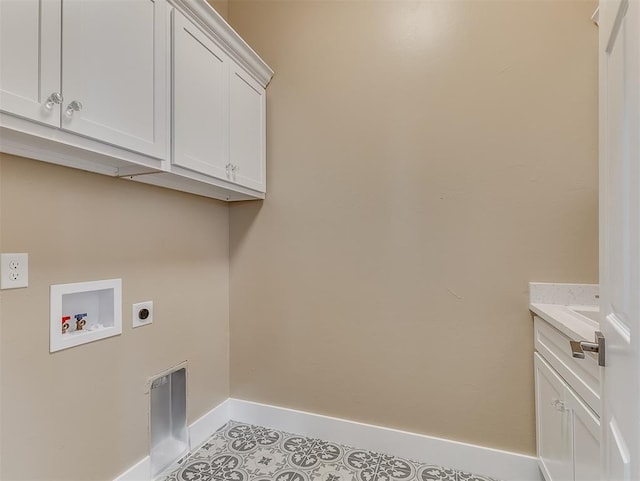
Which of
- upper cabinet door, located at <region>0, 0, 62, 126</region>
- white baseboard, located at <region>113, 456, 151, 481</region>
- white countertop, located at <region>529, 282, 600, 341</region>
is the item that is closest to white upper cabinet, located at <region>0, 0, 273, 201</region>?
upper cabinet door, located at <region>0, 0, 62, 126</region>

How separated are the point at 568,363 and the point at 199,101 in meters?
1.87

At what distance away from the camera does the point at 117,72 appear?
3.70 feet

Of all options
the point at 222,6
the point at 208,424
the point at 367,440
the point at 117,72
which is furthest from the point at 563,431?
the point at 222,6

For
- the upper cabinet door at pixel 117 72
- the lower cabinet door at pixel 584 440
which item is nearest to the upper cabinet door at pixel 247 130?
the upper cabinet door at pixel 117 72

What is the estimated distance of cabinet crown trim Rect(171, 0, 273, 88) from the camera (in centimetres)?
141

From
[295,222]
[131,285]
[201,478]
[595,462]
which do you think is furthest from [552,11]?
[201,478]

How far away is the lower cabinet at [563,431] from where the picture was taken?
3.23 ft

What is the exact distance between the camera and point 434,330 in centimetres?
175

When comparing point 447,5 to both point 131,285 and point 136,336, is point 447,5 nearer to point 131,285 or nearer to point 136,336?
point 131,285

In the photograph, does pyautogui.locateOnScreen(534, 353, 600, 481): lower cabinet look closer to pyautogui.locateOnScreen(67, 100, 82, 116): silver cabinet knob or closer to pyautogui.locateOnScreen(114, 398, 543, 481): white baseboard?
pyautogui.locateOnScreen(114, 398, 543, 481): white baseboard

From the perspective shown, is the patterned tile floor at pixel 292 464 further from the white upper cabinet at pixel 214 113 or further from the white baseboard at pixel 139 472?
the white upper cabinet at pixel 214 113

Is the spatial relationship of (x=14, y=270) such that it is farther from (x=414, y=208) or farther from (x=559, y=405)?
(x=559, y=405)

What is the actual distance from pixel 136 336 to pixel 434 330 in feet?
4.98

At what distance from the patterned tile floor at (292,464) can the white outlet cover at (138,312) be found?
79cm
